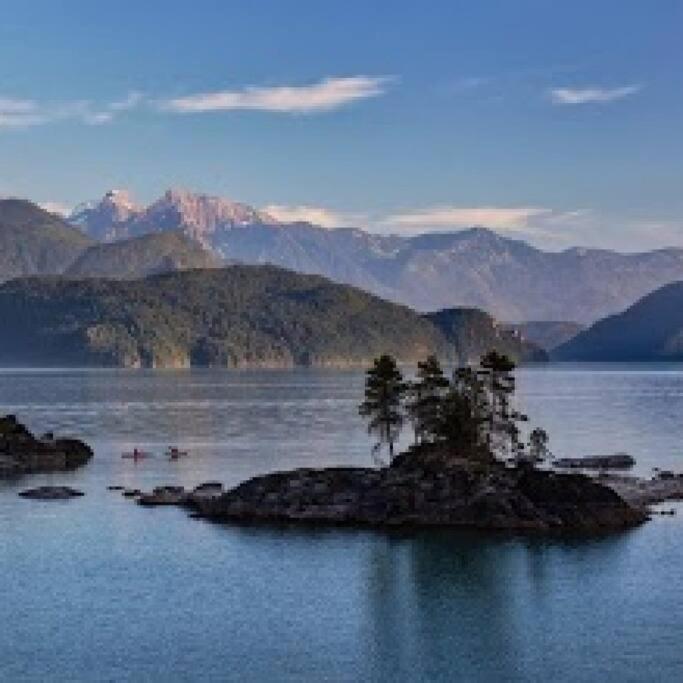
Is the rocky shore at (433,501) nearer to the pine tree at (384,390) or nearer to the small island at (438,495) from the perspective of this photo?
the small island at (438,495)

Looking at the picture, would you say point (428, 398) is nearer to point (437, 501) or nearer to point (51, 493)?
point (437, 501)

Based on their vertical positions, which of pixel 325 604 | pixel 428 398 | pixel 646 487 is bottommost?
pixel 325 604

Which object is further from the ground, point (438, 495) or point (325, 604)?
point (438, 495)

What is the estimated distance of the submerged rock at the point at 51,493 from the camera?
165m

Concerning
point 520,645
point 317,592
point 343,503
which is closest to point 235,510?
point 343,503

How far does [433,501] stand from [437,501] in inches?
18.7

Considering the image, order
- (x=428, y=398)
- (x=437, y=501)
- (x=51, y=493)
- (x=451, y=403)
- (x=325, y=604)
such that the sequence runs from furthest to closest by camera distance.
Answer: (x=51, y=493), (x=428, y=398), (x=451, y=403), (x=437, y=501), (x=325, y=604)

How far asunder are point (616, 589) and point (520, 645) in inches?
887

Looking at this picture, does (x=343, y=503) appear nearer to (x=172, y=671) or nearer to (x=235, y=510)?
(x=235, y=510)

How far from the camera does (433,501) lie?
146 metres

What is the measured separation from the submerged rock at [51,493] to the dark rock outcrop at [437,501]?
2320cm

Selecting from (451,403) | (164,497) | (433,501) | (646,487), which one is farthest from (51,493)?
(646,487)

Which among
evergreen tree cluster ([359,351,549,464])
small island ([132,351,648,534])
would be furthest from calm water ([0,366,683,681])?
evergreen tree cluster ([359,351,549,464])

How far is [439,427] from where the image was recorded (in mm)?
165250
